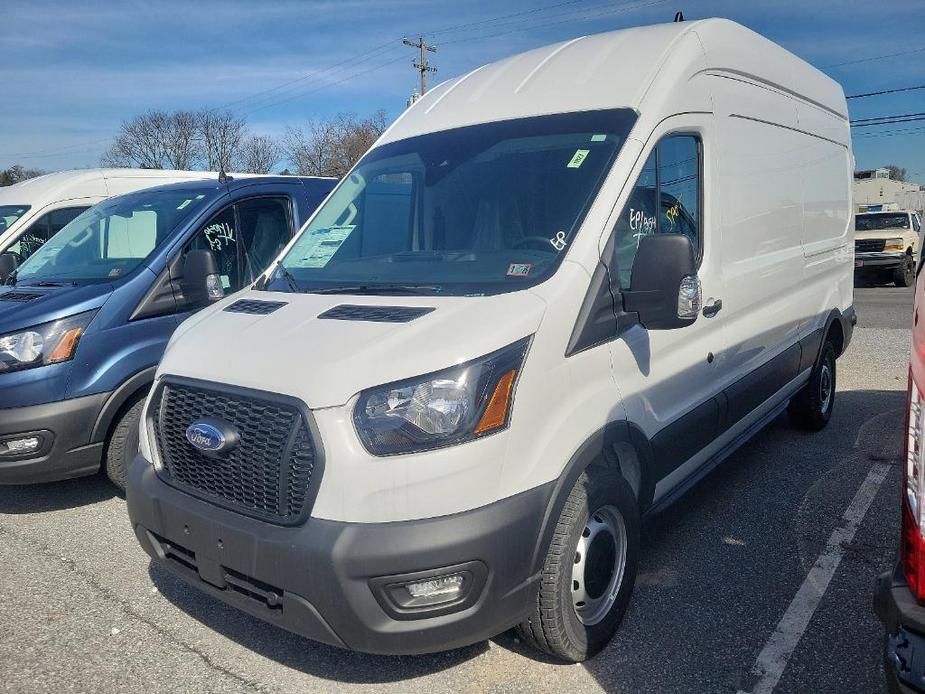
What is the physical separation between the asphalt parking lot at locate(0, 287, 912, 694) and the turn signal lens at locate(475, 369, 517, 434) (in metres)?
1.12

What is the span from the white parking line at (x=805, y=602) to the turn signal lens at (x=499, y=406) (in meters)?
1.43

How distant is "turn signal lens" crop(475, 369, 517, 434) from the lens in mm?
2596

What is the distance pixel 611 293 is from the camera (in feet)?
10.2

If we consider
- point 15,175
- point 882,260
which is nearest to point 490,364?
point 882,260

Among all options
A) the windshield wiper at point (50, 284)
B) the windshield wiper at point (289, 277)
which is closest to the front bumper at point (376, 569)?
the windshield wiper at point (289, 277)

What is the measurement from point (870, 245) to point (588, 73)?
65.3 feet

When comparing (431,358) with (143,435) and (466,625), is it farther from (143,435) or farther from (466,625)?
(143,435)

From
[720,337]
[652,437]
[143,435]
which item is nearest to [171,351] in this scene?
[143,435]

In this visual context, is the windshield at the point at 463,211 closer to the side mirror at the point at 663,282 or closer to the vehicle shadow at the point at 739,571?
the side mirror at the point at 663,282

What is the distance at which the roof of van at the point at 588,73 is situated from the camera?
356 centimetres

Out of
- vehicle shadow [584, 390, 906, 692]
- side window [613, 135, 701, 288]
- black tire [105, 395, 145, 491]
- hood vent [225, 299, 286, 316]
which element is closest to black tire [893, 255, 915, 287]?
vehicle shadow [584, 390, 906, 692]

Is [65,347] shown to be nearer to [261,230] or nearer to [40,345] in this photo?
[40,345]

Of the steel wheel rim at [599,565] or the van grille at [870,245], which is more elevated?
the van grille at [870,245]

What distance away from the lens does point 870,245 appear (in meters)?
20.7
